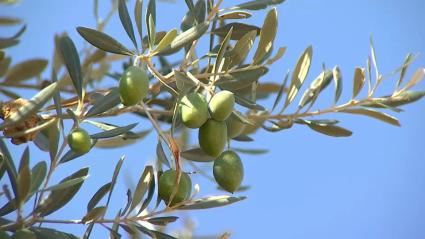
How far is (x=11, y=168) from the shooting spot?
1.41 m

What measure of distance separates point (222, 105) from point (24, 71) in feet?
2.90

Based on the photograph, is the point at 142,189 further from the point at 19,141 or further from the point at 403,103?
the point at 403,103

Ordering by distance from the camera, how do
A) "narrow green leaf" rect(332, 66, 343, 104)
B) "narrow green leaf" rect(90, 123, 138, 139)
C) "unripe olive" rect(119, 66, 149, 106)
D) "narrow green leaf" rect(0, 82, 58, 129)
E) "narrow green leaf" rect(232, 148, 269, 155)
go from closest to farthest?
1. "narrow green leaf" rect(0, 82, 58, 129)
2. "unripe olive" rect(119, 66, 149, 106)
3. "narrow green leaf" rect(90, 123, 138, 139)
4. "narrow green leaf" rect(332, 66, 343, 104)
5. "narrow green leaf" rect(232, 148, 269, 155)

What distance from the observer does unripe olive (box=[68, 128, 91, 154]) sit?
1404 millimetres

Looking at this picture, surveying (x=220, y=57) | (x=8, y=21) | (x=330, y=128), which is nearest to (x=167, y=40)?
(x=220, y=57)

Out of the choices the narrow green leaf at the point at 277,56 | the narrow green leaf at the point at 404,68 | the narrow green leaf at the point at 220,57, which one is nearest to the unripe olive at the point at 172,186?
the narrow green leaf at the point at 220,57

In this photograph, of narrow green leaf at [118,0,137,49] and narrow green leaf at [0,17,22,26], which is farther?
narrow green leaf at [0,17,22,26]

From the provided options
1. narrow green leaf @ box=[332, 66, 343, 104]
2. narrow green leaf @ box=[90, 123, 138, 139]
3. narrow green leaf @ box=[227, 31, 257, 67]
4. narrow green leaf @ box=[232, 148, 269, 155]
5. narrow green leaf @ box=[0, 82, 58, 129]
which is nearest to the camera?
narrow green leaf @ box=[0, 82, 58, 129]

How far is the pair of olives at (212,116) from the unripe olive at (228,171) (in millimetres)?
45

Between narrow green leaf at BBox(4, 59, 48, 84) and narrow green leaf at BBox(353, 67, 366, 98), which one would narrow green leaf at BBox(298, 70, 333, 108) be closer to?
narrow green leaf at BBox(353, 67, 366, 98)

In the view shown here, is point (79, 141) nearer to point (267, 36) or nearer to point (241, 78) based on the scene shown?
point (241, 78)

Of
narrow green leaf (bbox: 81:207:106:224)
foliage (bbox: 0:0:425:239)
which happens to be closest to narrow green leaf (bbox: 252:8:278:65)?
foliage (bbox: 0:0:425:239)

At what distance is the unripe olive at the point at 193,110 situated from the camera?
1.43m

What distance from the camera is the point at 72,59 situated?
153cm
